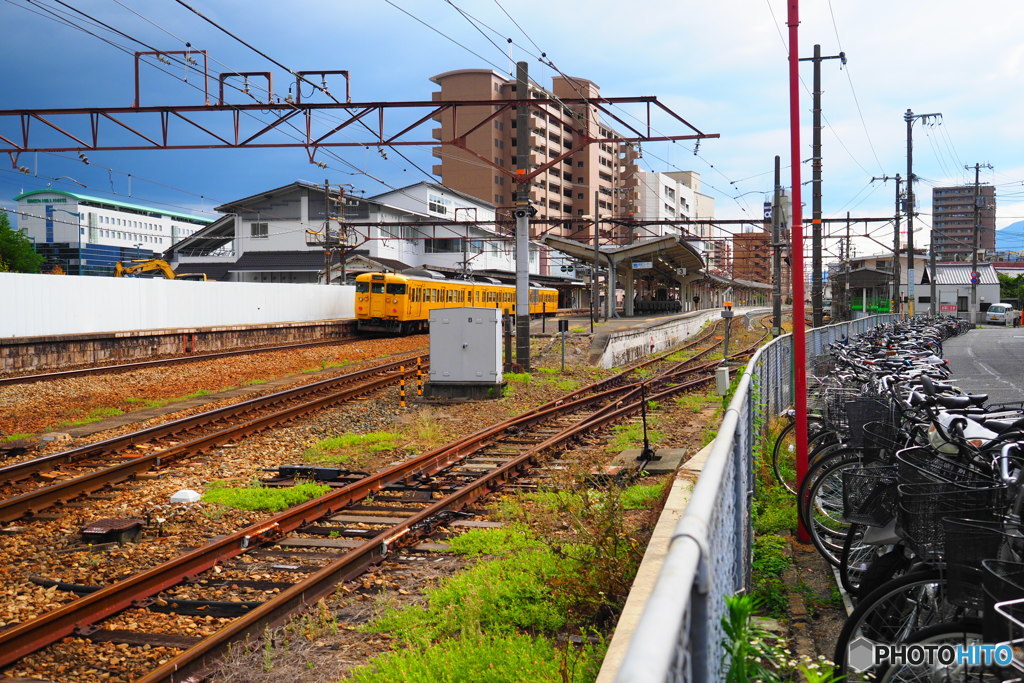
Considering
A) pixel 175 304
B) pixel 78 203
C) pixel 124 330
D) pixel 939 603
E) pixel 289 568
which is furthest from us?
pixel 78 203

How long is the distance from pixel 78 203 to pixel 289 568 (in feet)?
355

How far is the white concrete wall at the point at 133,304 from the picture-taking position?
73.6ft

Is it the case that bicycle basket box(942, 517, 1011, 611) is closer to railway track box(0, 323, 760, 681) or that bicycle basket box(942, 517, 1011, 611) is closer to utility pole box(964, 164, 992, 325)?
railway track box(0, 323, 760, 681)

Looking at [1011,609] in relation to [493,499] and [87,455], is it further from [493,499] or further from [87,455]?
[87,455]

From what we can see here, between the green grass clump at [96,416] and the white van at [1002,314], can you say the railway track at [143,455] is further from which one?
the white van at [1002,314]

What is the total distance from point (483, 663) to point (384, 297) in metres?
31.4

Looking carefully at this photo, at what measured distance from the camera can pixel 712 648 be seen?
8.28ft

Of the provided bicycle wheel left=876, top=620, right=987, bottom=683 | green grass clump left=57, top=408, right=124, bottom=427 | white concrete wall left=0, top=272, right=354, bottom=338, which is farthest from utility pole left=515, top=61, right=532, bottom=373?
bicycle wheel left=876, top=620, right=987, bottom=683

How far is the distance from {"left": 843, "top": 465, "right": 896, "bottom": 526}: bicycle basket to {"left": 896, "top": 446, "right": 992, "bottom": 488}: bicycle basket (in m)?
0.21

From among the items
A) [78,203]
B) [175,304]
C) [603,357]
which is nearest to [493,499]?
[603,357]

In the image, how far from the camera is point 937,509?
3.54 metres

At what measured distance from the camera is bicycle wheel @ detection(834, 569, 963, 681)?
3531 millimetres

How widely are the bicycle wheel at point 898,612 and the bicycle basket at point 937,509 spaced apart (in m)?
0.11

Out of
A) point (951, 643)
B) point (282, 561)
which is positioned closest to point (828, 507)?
point (951, 643)
